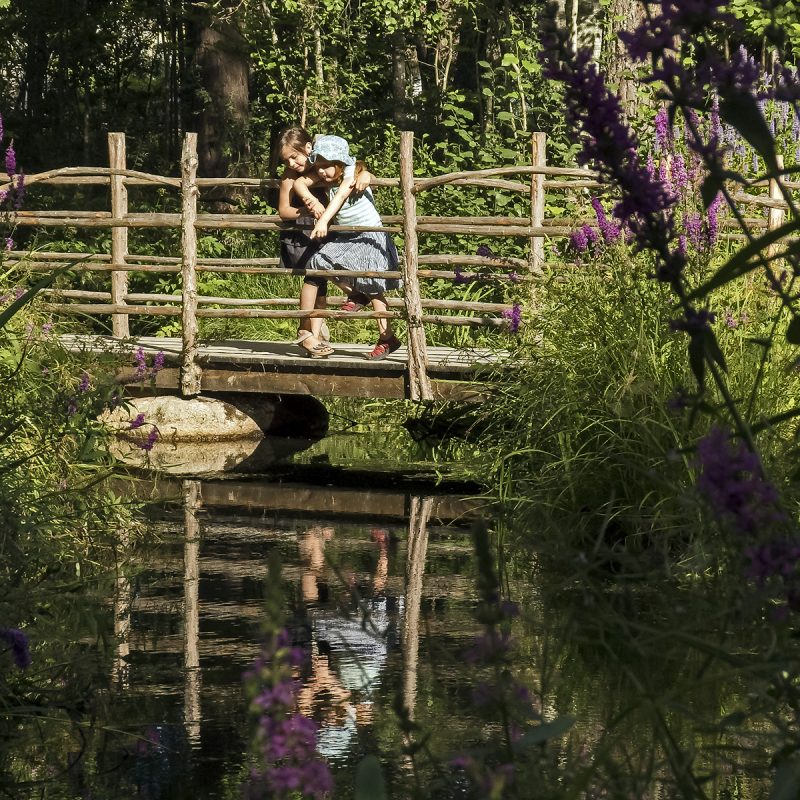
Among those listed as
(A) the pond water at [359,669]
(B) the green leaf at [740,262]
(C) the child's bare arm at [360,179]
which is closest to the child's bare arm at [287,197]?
(C) the child's bare arm at [360,179]

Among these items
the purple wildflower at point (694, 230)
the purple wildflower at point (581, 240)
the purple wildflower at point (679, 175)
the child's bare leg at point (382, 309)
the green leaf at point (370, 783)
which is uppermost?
the child's bare leg at point (382, 309)

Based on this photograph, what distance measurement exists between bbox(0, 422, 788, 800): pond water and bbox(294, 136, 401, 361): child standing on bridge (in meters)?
2.49

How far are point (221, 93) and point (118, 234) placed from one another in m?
7.21

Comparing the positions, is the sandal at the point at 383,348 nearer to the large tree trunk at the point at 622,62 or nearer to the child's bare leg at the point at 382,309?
the child's bare leg at the point at 382,309

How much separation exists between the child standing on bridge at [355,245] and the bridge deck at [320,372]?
30cm

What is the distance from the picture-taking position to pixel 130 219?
10.6 m

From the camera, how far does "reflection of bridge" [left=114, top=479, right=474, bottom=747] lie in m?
4.74

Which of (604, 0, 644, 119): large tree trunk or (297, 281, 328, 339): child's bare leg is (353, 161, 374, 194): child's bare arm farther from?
(604, 0, 644, 119): large tree trunk

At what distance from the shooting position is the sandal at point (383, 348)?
9883mm

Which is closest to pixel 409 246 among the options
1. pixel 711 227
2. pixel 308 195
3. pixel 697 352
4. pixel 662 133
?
pixel 308 195

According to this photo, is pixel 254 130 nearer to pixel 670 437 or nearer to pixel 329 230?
pixel 329 230

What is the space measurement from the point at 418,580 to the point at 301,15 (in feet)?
38.0

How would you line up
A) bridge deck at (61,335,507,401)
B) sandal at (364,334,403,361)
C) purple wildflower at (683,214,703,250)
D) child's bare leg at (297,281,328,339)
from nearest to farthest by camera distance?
purple wildflower at (683,214,703,250) → bridge deck at (61,335,507,401) → sandal at (364,334,403,361) → child's bare leg at (297,281,328,339)

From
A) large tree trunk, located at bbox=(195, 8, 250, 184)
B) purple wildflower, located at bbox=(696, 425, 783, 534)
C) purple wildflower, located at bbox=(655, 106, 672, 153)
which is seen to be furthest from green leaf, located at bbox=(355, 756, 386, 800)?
large tree trunk, located at bbox=(195, 8, 250, 184)
